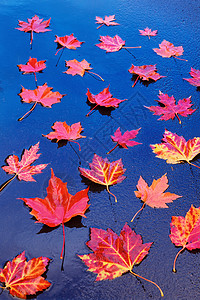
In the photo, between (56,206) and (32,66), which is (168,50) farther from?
(56,206)

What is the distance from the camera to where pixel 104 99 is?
129cm

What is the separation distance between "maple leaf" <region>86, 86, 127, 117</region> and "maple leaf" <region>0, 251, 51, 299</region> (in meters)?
0.72

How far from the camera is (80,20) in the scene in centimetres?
187

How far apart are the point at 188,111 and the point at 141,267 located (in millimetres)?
754

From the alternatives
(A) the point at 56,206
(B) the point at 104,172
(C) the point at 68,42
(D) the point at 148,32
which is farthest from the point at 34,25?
(A) the point at 56,206

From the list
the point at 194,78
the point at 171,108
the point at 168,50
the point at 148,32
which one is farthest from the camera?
the point at 148,32

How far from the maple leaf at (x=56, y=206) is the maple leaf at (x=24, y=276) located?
118 mm

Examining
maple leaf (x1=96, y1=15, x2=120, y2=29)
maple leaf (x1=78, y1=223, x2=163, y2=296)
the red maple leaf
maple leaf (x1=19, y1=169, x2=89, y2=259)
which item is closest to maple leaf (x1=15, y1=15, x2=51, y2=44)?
the red maple leaf

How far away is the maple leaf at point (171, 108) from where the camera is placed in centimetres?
126

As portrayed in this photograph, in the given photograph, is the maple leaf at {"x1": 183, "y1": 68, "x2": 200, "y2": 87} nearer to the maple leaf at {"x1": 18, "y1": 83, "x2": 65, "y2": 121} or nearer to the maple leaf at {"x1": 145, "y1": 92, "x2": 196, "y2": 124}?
the maple leaf at {"x1": 145, "y1": 92, "x2": 196, "y2": 124}

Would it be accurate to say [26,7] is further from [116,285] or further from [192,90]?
[116,285]

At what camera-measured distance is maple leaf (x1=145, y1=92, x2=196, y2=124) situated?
1.26 m

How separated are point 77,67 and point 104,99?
1.02 feet

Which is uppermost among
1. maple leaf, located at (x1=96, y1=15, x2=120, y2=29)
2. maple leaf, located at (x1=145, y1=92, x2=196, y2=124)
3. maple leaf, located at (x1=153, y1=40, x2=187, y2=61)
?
maple leaf, located at (x1=96, y1=15, x2=120, y2=29)
